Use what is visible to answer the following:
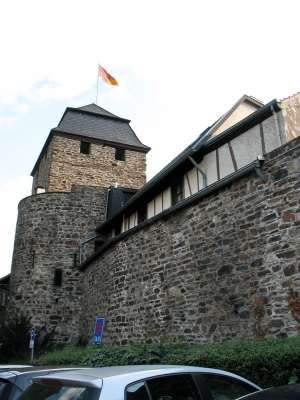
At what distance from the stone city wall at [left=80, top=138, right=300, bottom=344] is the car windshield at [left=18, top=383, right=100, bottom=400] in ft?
15.8

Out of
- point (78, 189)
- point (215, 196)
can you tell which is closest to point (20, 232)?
point (78, 189)

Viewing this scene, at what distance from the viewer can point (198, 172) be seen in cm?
1099

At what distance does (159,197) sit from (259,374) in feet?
27.0

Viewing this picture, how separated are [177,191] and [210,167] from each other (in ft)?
5.61

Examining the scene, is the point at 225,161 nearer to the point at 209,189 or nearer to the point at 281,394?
the point at 209,189

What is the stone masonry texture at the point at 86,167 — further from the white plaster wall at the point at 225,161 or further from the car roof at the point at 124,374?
the car roof at the point at 124,374

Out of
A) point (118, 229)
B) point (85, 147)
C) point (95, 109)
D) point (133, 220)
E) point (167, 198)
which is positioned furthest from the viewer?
point (95, 109)

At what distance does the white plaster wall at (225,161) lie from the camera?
989cm

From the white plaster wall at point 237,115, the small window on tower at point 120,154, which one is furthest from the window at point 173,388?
the small window on tower at point 120,154

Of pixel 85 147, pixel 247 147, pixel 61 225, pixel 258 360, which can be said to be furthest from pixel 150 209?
pixel 85 147

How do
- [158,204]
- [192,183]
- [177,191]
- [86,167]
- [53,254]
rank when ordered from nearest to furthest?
[192,183] < [177,191] < [158,204] < [53,254] < [86,167]

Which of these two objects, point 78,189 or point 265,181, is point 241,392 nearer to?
point 265,181

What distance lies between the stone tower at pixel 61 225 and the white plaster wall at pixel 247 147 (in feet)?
32.5

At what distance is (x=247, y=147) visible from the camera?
9.59m
